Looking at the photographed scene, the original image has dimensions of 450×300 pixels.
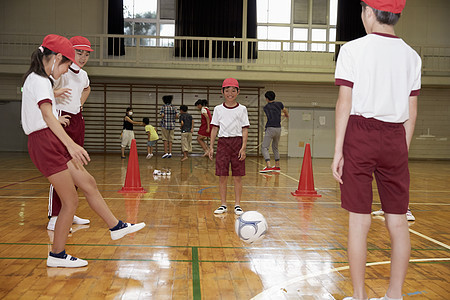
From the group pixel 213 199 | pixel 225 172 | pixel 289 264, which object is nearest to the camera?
pixel 289 264

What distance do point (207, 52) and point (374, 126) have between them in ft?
46.4

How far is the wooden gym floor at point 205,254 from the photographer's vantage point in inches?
91.3

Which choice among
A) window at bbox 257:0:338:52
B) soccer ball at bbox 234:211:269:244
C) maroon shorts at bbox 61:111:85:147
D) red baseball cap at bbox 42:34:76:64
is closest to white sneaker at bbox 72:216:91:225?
maroon shorts at bbox 61:111:85:147

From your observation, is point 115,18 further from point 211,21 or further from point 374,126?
point 374,126

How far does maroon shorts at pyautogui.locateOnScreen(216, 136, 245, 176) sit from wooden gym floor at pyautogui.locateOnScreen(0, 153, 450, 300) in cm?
48

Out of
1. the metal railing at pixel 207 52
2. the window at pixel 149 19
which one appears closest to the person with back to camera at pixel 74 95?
the metal railing at pixel 207 52

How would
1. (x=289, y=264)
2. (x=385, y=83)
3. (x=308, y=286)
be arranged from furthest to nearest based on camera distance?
(x=289, y=264) < (x=308, y=286) < (x=385, y=83)

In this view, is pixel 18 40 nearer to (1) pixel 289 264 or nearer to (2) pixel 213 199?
(2) pixel 213 199

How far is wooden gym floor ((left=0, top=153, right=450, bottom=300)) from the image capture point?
232 cm

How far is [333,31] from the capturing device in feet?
52.7

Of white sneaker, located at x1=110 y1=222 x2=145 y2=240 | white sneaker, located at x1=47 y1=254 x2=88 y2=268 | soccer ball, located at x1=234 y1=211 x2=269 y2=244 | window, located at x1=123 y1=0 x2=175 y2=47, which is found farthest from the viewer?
window, located at x1=123 y1=0 x2=175 y2=47

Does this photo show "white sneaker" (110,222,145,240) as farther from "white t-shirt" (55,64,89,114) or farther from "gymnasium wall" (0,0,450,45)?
"gymnasium wall" (0,0,450,45)

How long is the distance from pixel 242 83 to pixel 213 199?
35.0ft

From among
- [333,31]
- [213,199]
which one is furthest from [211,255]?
[333,31]
